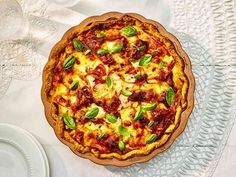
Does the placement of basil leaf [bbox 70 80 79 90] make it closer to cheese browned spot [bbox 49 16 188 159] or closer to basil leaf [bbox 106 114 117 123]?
cheese browned spot [bbox 49 16 188 159]

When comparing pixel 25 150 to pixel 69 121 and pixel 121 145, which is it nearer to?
pixel 69 121

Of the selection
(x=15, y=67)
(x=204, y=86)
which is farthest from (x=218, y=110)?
(x=15, y=67)

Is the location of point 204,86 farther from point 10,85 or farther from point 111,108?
point 10,85

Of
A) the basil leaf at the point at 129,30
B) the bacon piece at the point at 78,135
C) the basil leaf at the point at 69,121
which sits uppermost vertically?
→ the basil leaf at the point at 129,30

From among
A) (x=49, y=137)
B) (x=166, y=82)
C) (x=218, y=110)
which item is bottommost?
(x=49, y=137)

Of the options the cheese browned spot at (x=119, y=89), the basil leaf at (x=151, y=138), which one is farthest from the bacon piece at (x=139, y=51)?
the basil leaf at (x=151, y=138)

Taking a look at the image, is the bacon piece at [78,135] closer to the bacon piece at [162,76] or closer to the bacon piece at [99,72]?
the bacon piece at [99,72]

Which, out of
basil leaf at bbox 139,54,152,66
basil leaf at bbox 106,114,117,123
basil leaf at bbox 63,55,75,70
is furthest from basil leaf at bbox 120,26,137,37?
basil leaf at bbox 106,114,117,123
